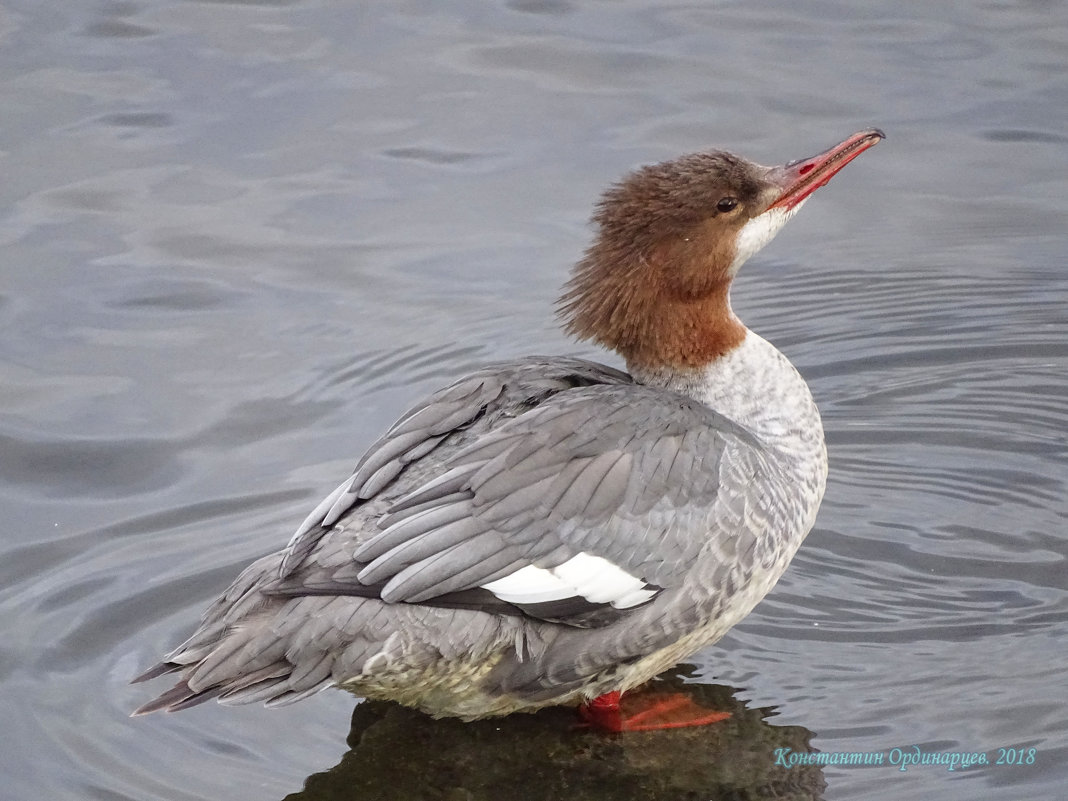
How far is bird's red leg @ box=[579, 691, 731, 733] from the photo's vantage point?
15.2 feet

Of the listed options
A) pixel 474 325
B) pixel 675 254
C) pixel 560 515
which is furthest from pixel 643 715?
A: pixel 474 325

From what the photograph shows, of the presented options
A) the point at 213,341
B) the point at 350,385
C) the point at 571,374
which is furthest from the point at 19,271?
the point at 571,374

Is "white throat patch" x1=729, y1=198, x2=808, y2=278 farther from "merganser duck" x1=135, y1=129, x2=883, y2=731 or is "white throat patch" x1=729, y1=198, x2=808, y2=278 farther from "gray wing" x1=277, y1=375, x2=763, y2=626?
"gray wing" x1=277, y1=375, x2=763, y2=626

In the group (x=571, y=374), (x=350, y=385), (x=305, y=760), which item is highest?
(x=571, y=374)

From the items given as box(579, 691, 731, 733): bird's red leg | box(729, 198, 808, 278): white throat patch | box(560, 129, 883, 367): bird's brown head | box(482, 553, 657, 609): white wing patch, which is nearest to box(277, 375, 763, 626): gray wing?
box(482, 553, 657, 609): white wing patch

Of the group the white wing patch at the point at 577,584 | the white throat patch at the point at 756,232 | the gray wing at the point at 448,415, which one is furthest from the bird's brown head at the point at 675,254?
the white wing patch at the point at 577,584

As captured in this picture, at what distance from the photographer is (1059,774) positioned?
4301 millimetres

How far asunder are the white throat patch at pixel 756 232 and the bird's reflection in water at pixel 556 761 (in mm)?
1391

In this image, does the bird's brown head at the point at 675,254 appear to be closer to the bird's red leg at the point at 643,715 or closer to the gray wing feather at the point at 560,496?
the gray wing feather at the point at 560,496

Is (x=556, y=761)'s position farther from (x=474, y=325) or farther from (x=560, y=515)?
(x=474, y=325)

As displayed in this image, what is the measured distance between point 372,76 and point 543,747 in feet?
16.3

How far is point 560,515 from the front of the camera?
427cm

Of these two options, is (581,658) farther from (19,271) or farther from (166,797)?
(19,271)

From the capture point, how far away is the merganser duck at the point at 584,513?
13.2ft
